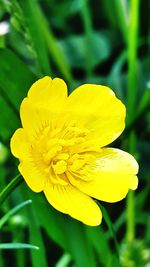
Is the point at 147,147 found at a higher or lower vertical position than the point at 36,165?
lower

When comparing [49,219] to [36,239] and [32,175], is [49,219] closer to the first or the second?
[36,239]

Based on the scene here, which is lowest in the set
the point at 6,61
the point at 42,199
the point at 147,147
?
the point at 147,147

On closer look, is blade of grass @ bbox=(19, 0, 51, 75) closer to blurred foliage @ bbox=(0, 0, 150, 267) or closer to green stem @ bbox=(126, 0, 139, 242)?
blurred foliage @ bbox=(0, 0, 150, 267)

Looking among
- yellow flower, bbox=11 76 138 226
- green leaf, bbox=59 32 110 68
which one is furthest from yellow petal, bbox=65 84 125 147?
green leaf, bbox=59 32 110 68

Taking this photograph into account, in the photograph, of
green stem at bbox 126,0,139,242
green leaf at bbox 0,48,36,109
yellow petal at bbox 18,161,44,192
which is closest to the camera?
yellow petal at bbox 18,161,44,192

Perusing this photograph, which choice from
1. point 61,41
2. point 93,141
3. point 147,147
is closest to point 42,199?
point 93,141

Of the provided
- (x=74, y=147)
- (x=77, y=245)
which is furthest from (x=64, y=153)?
(x=77, y=245)

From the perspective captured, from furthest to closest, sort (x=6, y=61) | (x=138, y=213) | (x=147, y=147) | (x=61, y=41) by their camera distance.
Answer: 1. (x=61, y=41)
2. (x=147, y=147)
3. (x=138, y=213)
4. (x=6, y=61)

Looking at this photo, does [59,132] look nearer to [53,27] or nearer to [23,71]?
[23,71]
